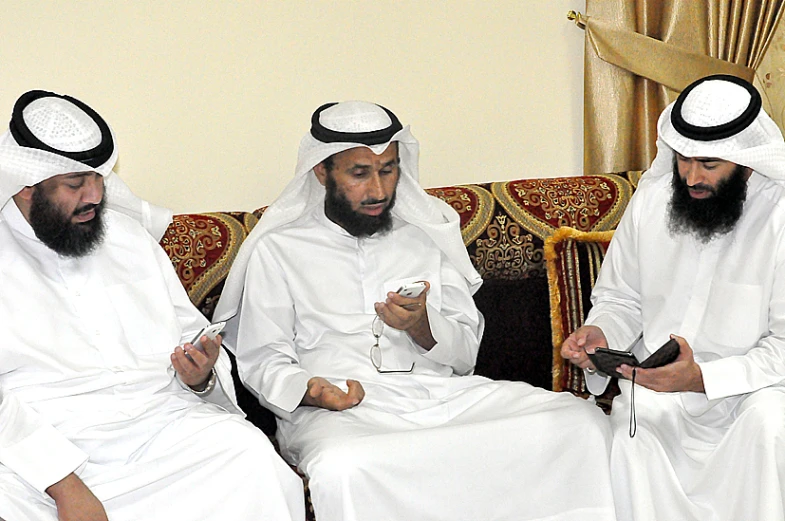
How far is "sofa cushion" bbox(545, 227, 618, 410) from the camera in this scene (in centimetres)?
435

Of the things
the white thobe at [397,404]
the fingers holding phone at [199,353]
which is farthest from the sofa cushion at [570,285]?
the fingers holding phone at [199,353]

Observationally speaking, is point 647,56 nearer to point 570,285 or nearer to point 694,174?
point 570,285

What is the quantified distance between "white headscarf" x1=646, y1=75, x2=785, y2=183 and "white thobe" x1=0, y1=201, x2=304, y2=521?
182cm

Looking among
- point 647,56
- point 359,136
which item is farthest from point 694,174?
point 647,56

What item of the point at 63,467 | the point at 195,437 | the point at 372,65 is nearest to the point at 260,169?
the point at 372,65

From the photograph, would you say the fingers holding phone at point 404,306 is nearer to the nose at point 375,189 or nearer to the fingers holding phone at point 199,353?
the nose at point 375,189

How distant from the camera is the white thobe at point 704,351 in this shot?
3.38 meters

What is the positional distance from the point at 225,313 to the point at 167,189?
95 cm

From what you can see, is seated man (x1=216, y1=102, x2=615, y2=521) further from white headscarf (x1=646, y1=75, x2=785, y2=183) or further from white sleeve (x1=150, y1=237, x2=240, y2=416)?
white headscarf (x1=646, y1=75, x2=785, y2=183)

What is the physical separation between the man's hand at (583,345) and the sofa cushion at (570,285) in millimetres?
527

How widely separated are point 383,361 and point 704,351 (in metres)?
1.21

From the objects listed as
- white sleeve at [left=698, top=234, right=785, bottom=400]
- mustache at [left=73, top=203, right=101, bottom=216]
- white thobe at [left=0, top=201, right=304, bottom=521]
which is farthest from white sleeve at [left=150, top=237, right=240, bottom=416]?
white sleeve at [left=698, top=234, right=785, bottom=400]

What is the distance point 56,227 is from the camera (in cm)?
344

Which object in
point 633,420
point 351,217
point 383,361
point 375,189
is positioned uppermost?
point 375,189
